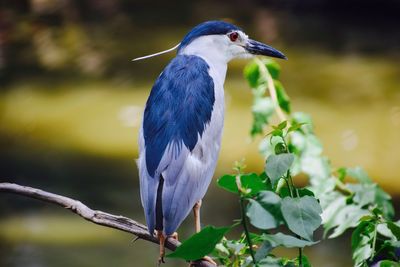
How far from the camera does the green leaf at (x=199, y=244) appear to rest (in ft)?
3.09

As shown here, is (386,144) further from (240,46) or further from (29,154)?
(240,46)

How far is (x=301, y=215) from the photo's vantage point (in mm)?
948

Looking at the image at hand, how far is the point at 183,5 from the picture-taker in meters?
6.89

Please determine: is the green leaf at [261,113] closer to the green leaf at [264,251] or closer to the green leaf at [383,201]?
the green leaf at [383,201]

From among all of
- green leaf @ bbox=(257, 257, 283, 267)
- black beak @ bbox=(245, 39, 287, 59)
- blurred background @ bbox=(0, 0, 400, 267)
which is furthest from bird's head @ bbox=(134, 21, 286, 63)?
blurred background @ bbox=(0, 0, 400, 267)

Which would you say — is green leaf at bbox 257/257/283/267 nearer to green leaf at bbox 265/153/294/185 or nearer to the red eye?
green leaf at bbox 265/153/294/185

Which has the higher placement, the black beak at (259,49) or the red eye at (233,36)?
the red eye at (233,36)

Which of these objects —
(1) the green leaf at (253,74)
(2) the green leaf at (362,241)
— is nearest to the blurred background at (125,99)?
(1) the green leaf at (253,74)

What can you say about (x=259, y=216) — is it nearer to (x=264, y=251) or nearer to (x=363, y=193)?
(x=264, y=251)

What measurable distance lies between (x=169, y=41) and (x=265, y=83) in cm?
389

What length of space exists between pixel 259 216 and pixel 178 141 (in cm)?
61

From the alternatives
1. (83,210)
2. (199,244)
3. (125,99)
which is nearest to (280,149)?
(199,244)

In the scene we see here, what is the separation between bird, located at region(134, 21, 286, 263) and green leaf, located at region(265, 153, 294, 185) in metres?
0.45

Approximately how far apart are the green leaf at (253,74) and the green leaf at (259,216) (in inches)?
38.0
